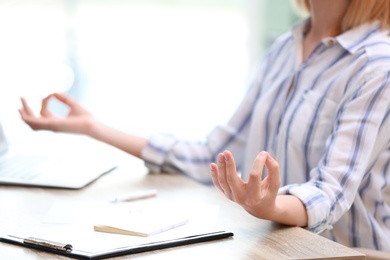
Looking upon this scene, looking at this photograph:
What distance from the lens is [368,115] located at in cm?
144

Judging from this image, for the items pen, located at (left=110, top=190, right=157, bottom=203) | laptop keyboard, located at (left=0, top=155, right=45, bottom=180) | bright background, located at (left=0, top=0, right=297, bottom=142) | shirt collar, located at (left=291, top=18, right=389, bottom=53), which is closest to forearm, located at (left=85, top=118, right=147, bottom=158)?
laptop keyboard, located at (left=0, top=155, right=45, bottom=180)

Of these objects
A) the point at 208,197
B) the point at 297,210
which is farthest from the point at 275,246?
the point at 208,197

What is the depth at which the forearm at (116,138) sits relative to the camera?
1750 millimetres

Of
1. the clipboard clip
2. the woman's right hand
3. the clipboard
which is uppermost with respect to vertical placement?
Answer: the woman's right hand

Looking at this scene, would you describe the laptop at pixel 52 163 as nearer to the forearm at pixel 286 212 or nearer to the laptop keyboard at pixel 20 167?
the laptop keyboard at pixel 20 167

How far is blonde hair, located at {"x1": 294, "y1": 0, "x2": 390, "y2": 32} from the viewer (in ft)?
5.37

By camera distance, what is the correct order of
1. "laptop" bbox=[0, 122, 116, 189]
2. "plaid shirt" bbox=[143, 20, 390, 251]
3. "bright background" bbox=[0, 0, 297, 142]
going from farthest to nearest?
"bright background" bbox=[0, 0, 297, 142] → "laptop" bbox=[0, 122, 116, 189] → "plaid shirt" bbox=[143, 20, 390, 251]

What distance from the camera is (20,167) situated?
5.55 feet

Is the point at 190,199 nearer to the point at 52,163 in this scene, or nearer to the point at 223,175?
the point at 223,175

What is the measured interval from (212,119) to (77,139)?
7.31ft

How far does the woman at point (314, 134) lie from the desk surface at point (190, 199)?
4 centimetres

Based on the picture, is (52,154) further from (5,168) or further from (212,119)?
(212,119)

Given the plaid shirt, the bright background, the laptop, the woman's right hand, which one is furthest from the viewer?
the bright background

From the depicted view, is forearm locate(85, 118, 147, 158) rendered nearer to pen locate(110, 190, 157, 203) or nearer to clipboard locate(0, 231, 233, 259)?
pen locate(110, 190, 157, 203)
